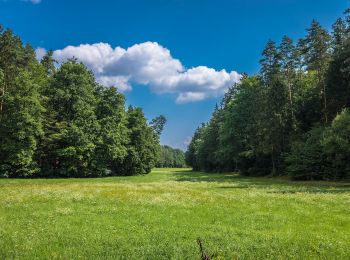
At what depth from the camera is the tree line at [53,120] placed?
2459 inches

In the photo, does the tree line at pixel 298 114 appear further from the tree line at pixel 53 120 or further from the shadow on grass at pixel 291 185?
the tree line at pixel 53 120

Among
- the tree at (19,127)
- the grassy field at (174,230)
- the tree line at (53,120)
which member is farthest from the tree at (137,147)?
the grassy field at (174,230)

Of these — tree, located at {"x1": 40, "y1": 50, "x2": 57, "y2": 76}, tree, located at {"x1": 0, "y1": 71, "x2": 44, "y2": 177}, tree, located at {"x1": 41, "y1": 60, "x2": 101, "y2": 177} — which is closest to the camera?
tree, located at {"x1": 0, "y1": 71, "x2": 44, "y2": 177}

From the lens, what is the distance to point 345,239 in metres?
13.8

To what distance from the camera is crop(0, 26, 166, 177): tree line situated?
6247 cm

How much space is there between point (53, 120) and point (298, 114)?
158 ft

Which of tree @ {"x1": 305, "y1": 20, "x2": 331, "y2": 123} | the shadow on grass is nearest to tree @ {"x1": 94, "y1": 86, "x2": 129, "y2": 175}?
the shadow on grass

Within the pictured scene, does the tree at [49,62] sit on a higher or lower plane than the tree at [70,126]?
higher

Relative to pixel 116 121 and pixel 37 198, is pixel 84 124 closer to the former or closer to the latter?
pixel 116 121

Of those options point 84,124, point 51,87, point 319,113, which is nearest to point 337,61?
point 319,113

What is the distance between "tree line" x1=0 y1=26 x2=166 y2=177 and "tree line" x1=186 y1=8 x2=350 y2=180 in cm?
2899

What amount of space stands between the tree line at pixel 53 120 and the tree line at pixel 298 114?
2899 centimetres

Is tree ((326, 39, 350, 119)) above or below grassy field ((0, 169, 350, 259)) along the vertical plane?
above

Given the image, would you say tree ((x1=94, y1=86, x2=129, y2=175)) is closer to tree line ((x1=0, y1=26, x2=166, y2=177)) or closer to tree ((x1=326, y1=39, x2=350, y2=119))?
tree line ((x1=0, y1=26, x2=166, y2=177))
